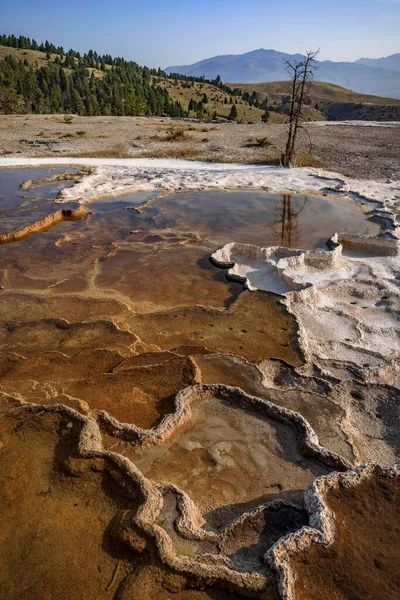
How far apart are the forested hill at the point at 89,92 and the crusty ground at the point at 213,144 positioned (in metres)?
20.9

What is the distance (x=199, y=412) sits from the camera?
6074 mm

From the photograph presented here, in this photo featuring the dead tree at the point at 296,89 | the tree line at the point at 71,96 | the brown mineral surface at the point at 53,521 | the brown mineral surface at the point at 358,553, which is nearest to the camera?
the brown mineral surface at the point at 358,553

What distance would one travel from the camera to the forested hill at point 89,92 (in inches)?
2312

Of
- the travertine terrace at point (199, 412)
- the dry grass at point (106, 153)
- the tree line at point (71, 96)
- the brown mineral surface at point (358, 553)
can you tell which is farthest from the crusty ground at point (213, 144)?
the tree line at point (71, 96)

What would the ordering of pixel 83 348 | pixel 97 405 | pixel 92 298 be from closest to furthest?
pixel 97 405
pixel 83 348
pixel 92 298

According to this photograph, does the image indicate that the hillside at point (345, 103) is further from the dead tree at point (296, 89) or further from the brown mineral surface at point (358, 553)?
the brown mineral surface at point (358, 553)

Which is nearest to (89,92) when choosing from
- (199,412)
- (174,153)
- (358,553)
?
(174,153)

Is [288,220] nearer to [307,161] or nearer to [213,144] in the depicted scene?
[307,161]

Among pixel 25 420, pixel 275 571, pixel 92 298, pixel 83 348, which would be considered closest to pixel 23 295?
pixel 92 298

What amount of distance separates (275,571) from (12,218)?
13500 mm

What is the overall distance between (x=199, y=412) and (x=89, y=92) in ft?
254

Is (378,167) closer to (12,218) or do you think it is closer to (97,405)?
(12,218)

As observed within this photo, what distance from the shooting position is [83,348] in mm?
7477

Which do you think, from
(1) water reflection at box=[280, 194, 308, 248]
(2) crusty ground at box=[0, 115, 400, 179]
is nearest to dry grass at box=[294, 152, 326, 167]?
(2) crusty ground at box=[0, 115, 400, 179]
